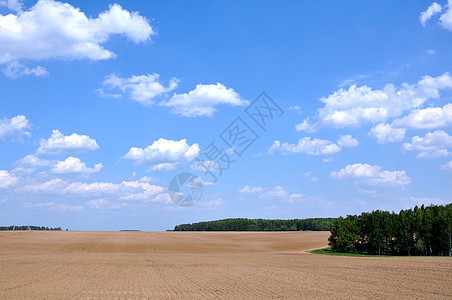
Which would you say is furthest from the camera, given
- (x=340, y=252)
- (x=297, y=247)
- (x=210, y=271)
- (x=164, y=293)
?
(x=297, y=247)

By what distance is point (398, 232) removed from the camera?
62875 mm

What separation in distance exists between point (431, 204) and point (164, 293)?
59481mm

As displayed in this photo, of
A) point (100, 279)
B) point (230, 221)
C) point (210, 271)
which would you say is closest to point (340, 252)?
point (210, 271)

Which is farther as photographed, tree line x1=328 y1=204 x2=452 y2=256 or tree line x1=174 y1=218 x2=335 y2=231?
tree line x1=174 y1=218 x2=335 y2=231

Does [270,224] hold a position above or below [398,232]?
below

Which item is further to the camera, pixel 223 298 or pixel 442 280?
pixel 442 280

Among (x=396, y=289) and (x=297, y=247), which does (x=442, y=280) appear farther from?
(x=297, y=247)

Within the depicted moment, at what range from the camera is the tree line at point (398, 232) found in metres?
60.0

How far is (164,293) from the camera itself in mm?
21547

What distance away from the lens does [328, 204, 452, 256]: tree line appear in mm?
59969

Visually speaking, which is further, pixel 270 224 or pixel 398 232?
pixel 270 224

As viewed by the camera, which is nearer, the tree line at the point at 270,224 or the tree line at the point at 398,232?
the tree line at the point at 398,232

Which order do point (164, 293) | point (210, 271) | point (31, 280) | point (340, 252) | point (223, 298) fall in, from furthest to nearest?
point (340, 252) → point (210, 271) → point (31, 280) → point (164, 293) → point (223, 298)

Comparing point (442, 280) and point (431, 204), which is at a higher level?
point (431, 204)
